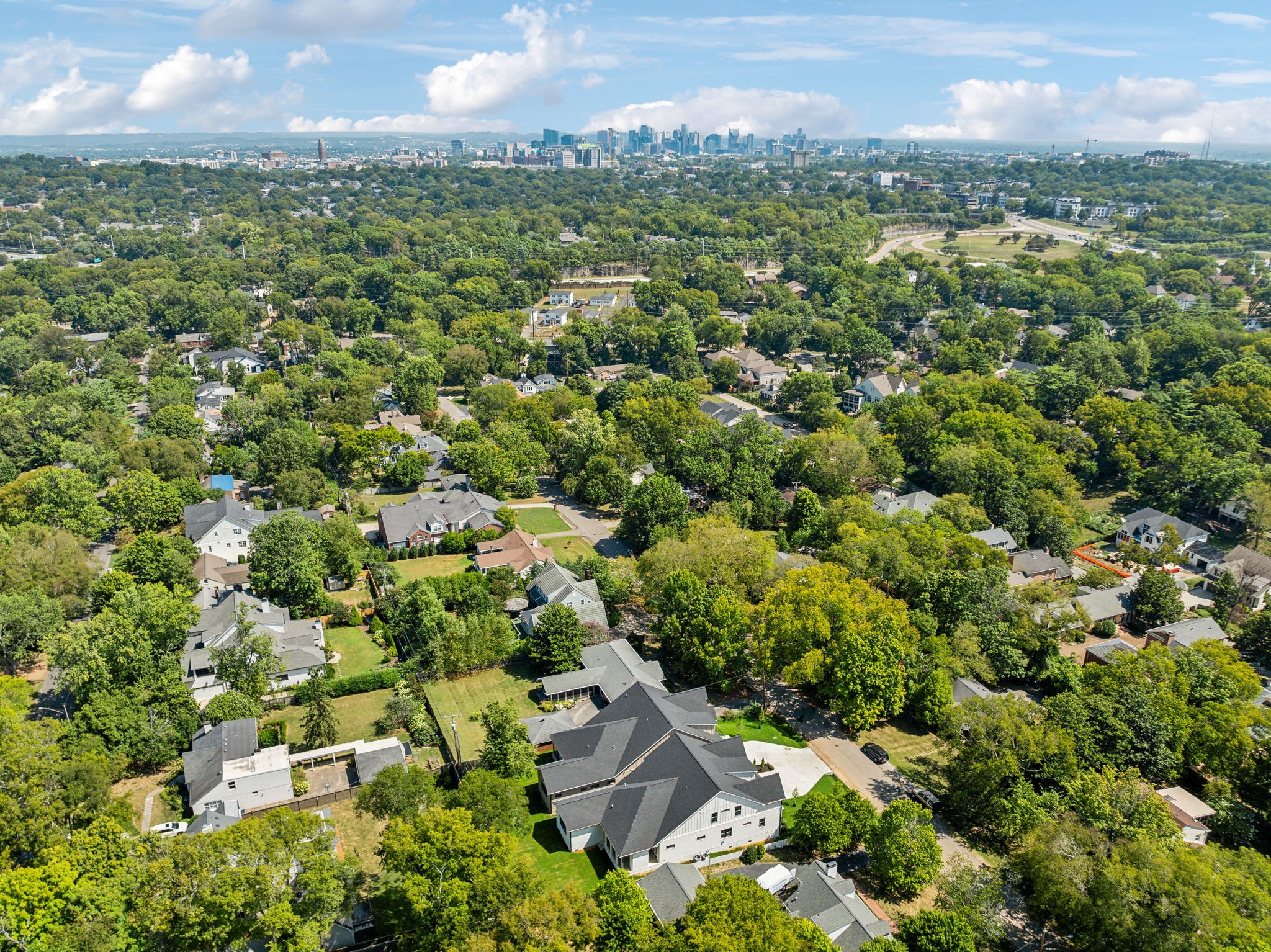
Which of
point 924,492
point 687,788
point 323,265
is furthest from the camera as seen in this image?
point 323,265

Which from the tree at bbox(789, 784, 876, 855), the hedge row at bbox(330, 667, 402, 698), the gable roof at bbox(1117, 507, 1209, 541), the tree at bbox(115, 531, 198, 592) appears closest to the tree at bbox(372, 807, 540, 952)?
the tree at bbox(789, 784, 876, 855)

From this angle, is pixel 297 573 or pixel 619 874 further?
pixel 297 573

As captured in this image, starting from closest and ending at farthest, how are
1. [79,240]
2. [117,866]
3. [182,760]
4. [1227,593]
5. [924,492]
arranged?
[117,866]
[182,760]
[1227,593]
[924,492]
[79,240]

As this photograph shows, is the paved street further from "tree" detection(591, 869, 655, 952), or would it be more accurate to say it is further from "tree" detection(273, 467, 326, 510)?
"tree" detection(591, 869, 655, 952)

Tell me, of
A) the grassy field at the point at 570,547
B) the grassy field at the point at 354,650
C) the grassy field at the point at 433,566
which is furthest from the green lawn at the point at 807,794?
the grassy field at the point at 433,566

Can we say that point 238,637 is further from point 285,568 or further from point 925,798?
point 925,798

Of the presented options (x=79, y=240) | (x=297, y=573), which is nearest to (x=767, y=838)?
(x=297, y=573)

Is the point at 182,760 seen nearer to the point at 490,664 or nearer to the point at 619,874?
the point at 490,664
